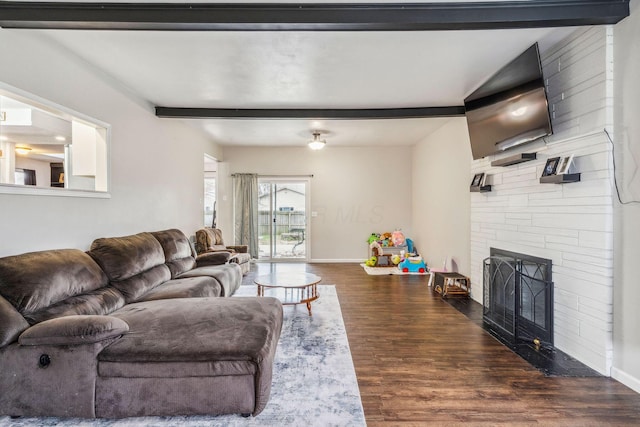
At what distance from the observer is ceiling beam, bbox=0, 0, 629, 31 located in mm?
2064

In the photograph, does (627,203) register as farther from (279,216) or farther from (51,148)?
(279,216)

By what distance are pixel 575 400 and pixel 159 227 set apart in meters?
4.69

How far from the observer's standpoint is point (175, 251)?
3.88 metres

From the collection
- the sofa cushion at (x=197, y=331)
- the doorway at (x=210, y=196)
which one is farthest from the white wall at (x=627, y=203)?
the doorway at (x=210, y=196)

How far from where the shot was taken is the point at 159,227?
168 inches

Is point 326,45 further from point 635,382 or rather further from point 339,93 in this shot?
point 635,382

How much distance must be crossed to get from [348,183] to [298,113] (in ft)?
10.3

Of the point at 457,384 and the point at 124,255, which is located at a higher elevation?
the point at 124,255

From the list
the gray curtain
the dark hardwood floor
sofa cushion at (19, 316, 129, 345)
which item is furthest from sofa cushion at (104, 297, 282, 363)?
the gray curtain

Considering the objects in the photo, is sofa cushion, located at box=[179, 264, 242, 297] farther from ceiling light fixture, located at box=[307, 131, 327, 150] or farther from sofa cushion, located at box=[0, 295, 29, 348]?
ceiling light fixture, located at box=[307, 131, 327, 150]

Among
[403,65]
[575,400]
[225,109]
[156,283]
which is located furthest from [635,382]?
[225,109]

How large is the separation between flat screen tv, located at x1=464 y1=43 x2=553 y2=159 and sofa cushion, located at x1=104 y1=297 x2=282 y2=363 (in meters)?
2.72

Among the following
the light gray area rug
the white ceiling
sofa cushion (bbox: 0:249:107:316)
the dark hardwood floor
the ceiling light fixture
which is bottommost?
the dark hardwood floor

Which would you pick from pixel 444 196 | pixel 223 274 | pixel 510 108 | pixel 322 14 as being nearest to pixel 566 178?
pixel 510 108
